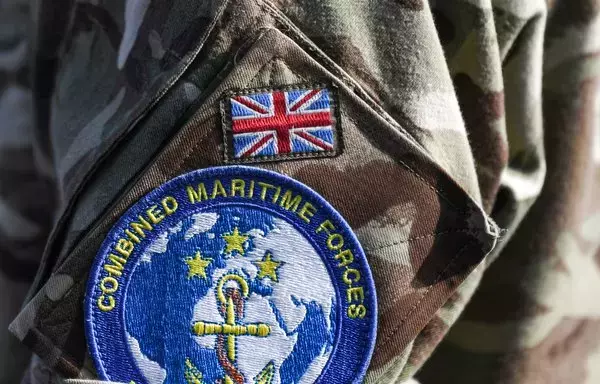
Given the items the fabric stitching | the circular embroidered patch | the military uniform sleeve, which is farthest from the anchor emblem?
the military uniform sleeve

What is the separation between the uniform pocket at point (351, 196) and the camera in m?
0.55

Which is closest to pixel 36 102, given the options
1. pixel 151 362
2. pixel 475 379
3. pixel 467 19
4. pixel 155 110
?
pixel 155 110

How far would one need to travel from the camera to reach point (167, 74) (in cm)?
57

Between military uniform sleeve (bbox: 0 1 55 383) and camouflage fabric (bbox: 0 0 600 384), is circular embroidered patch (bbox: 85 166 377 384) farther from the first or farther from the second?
military uniform sleeve (bbox: 0 1 55 383)

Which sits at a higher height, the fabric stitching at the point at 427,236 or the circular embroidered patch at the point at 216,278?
the fabric stitching at the point at 427,236

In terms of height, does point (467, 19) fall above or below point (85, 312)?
above

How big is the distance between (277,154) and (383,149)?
9 cm

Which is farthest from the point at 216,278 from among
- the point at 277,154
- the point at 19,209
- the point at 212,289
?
the point at 19,209

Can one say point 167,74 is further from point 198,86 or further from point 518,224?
point 518,224

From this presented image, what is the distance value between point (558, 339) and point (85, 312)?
567 mm

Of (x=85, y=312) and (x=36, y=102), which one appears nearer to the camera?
(x=85, y=312)

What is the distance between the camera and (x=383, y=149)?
1.86ft

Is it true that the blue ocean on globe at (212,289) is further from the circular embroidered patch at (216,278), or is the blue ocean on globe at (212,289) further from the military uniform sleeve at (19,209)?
the military uniform sleeve at (19,209)

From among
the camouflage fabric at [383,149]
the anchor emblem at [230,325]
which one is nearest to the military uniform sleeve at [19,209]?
the camouflage fabric at [383,149]
